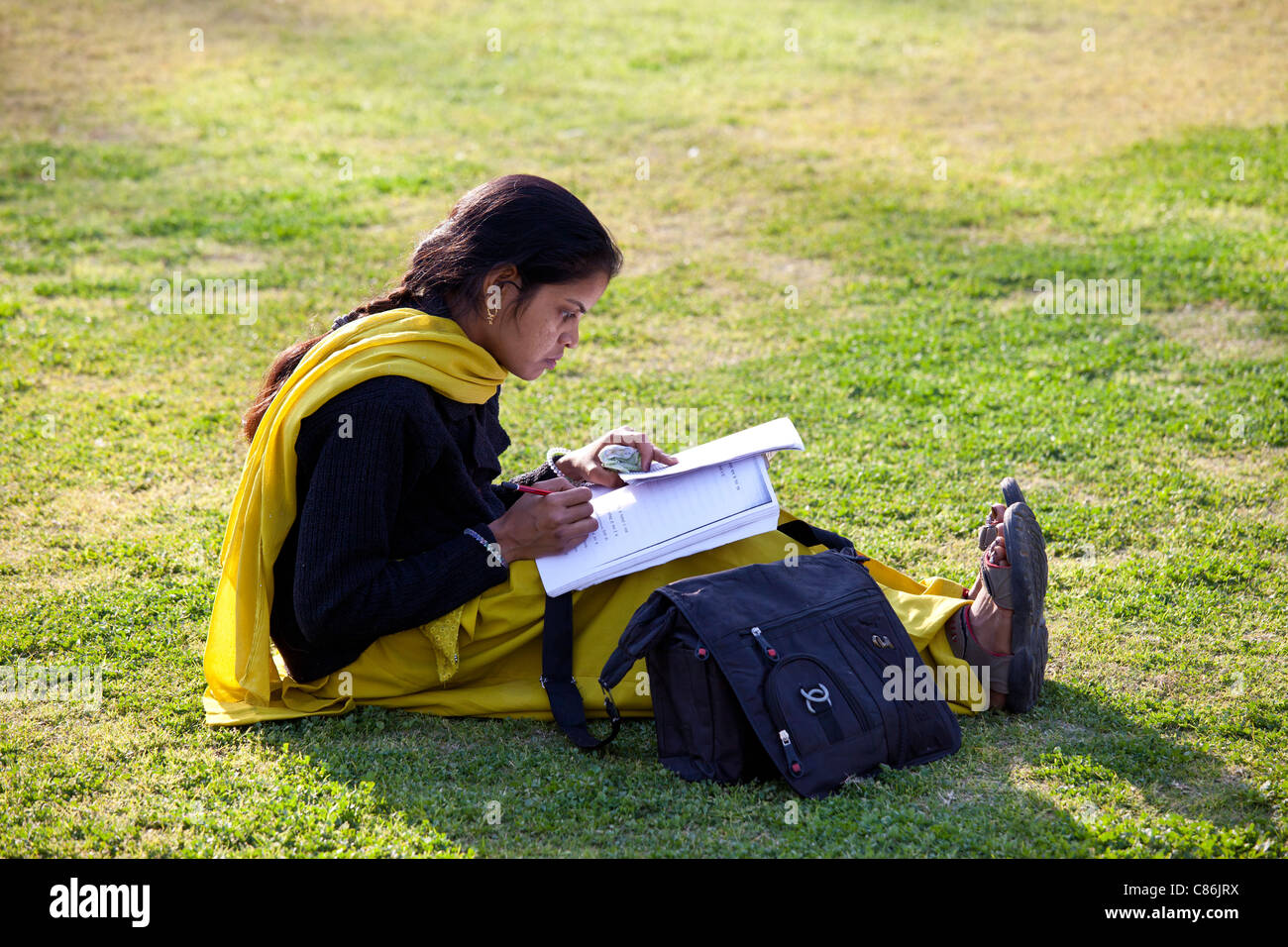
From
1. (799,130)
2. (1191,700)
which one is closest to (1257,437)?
(1191,700)

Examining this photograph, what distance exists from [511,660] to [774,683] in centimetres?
89

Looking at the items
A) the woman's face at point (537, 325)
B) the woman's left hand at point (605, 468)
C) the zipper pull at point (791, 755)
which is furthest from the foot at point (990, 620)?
the woman's face at point (537, 325)

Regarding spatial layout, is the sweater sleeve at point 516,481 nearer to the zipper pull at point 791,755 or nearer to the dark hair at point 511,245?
the dark hair at point 511,245

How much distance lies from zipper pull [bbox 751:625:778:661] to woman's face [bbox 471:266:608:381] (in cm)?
95

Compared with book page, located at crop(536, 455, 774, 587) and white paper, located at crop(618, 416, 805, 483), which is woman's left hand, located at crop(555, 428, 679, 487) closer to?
white paper, located at crop(618, 416, 805, 483)

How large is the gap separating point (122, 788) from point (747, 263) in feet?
18.8

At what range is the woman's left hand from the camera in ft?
12.2

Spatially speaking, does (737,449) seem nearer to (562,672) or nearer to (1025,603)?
(562,672)

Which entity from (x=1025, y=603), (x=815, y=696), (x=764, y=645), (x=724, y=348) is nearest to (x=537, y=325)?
(x=764, y=645)

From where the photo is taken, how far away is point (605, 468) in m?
3.73

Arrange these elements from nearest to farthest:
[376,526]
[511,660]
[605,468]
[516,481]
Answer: [376,526], [511,660], [605,468], [516,481]

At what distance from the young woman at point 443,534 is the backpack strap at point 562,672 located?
6 cm

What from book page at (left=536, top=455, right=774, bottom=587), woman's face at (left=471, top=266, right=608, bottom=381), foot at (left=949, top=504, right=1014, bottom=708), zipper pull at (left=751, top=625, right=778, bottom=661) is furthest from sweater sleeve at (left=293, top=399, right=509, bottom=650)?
foot at (left=949, top=504, right=1014, bottom=708)

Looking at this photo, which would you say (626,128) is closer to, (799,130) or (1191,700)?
(799,130)
